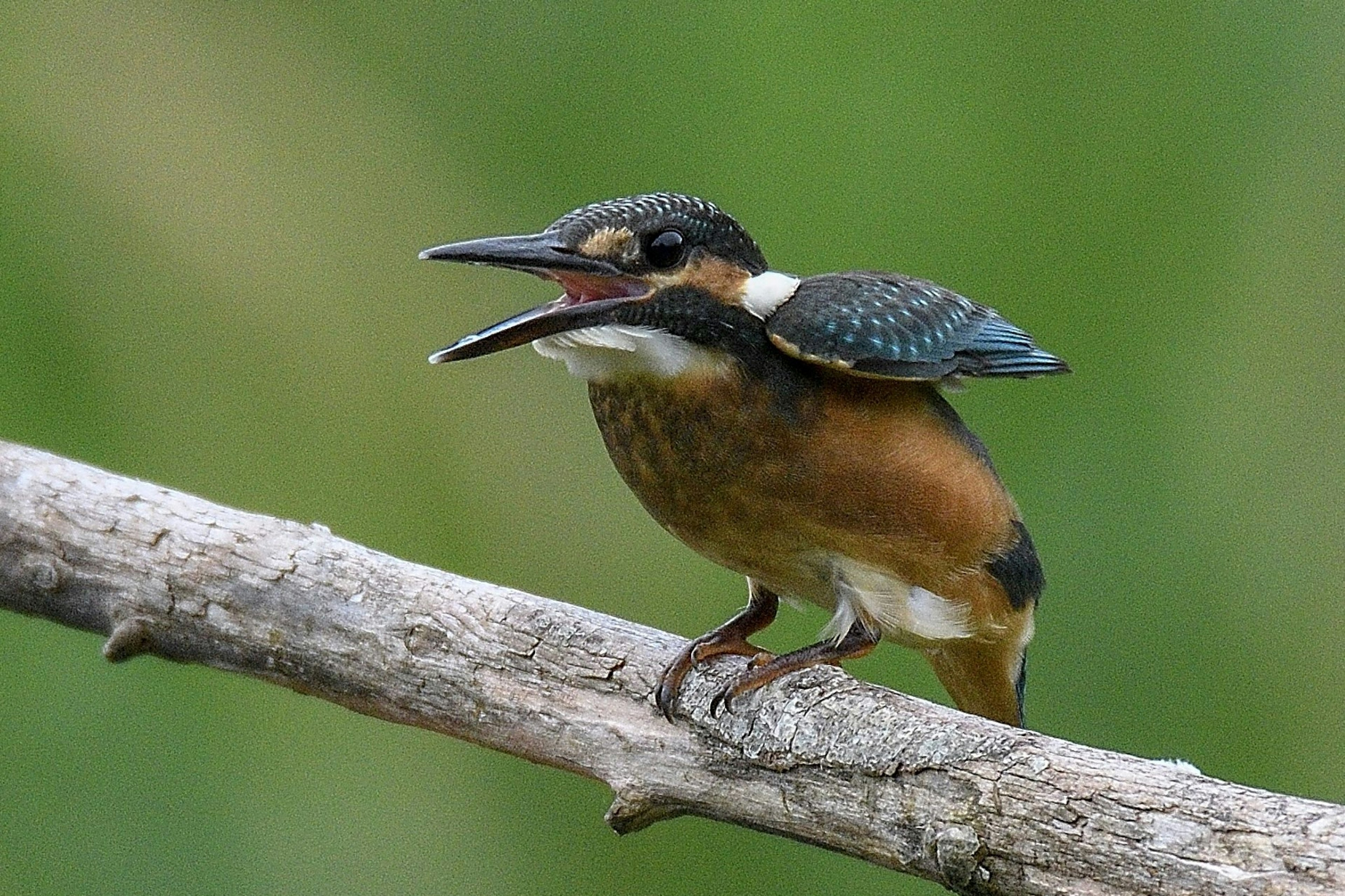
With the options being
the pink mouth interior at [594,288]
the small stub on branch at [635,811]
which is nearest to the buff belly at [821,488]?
the pink mouth interior at [594,288]

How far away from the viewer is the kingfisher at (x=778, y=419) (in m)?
1.69

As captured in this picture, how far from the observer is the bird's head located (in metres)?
1.57

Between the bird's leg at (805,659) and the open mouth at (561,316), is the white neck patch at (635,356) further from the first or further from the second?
the bird's leg at (805,659)

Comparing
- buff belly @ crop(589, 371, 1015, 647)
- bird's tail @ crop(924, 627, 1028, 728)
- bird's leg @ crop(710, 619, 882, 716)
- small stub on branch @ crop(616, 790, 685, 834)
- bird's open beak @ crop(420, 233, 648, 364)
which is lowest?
small stub on branch @ crop(616, 790, 685, 834)

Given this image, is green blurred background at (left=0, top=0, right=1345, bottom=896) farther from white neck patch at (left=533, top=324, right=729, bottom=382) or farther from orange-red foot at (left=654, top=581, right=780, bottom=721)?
white neck patch at (left=533, top=324, right=729, bottom=382)

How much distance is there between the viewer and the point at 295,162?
2.88m

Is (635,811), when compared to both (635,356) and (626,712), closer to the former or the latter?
(626,712)

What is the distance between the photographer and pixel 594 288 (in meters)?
1.67

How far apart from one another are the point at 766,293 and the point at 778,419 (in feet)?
0.53

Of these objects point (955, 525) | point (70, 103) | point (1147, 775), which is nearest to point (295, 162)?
point (70, 103)

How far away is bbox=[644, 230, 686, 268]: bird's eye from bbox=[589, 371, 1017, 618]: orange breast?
0.13 metres

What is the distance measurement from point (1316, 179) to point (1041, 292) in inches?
20.3

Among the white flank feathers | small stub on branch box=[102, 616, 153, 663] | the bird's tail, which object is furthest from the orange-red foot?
small stub on branch box=[102, 616, 153, 663]

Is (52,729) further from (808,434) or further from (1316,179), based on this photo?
(1316,179)
